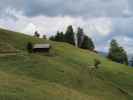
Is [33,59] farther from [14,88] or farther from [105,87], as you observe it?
[14,88]

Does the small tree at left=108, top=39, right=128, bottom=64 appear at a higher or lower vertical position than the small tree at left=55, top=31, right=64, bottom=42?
lower

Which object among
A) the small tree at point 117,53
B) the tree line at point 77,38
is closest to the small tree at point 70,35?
the tree line at point 77,38

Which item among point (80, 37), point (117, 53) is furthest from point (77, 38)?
point (117, 53)

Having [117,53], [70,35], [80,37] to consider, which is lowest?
[117,53]

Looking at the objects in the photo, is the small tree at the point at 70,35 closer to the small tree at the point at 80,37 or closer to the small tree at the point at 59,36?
the small tree at the point at 59,36

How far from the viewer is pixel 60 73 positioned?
55094mm

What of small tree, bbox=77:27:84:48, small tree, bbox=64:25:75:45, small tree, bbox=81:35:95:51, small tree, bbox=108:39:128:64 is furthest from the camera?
small tree, bbox=77:27:84:48

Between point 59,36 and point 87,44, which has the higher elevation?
point 59,36

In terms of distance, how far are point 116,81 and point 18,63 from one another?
22318 millimetres

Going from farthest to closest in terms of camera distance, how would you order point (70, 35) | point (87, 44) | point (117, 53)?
point (87, 44)
point (70, 35)
point (117, 53)

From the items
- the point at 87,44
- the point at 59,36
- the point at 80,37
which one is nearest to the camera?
the point at 59,36

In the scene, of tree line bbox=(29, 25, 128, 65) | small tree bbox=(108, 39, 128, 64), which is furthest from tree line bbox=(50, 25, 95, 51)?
small tree bbox=(108, 39, 128, 64)

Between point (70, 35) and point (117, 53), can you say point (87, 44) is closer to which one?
point (70, 35)

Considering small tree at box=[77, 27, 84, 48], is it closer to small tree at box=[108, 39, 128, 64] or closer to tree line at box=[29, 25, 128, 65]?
tree line at box=[29, 25, 128, 65]
